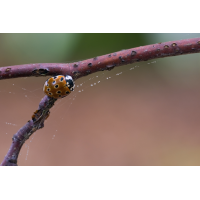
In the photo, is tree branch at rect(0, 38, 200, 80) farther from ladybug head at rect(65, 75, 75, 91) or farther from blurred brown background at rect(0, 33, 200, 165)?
blurred brown background at rect(0, 33, 200, 165)

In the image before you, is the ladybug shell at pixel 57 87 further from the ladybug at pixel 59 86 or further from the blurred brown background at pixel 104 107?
the blurred brown background at pixel 104 107

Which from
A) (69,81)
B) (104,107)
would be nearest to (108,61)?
(69,81)

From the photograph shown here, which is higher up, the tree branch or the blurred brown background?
the blurred brown background

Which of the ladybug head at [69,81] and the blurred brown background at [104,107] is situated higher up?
the blurred brown background at [104,107]

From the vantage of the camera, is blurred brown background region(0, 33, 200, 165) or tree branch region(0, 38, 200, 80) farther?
blurred brown background region(0, 33, 200, 165)

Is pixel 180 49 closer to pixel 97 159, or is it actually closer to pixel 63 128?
pixel 97 159

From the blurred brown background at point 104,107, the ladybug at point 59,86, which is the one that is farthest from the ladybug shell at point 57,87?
the blurred brown background at point 104,107

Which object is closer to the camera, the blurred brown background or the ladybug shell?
the ladybug shell

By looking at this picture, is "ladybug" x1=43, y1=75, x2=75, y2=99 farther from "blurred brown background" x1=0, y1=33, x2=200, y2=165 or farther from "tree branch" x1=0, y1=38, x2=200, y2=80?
"blurred brown background" x1=0, y1=33, x2=200, y2=165

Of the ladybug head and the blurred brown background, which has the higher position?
the blurred brown background

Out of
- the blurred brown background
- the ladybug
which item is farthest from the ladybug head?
the blurred brown background
